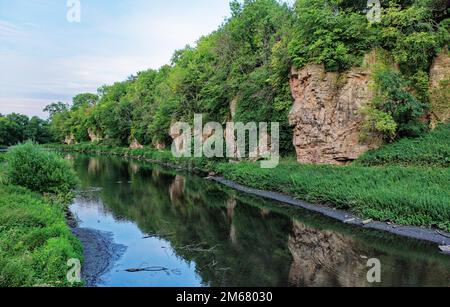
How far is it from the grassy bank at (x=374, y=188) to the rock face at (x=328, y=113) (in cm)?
171

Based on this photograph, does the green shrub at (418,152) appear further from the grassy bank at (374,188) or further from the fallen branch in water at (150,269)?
the fallen branch in water at (150,269)

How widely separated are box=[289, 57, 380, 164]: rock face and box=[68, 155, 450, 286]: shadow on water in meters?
5.93

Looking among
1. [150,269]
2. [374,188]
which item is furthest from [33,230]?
[374,188]

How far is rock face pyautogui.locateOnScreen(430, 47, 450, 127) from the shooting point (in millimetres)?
21172

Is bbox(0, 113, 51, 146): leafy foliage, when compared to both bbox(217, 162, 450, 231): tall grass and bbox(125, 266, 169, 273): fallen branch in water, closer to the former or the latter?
bbox(217, 162, 450, 231): tall grass

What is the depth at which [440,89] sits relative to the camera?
21.5 metres

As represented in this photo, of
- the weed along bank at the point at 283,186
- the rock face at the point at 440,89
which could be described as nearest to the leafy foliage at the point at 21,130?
the weed along bank at the point at 283,186

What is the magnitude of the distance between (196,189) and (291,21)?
17.4 m

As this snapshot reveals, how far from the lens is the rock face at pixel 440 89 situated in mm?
21172

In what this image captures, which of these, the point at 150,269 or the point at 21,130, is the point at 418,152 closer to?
the point at 150,269

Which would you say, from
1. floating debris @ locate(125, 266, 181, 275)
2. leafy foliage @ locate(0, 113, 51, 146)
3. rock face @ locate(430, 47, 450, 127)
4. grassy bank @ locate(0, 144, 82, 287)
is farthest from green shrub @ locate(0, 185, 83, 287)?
leafy foliage @ locate(0, 113, 51, 146)

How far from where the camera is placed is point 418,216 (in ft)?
51.7

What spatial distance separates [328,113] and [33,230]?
2057 cm
